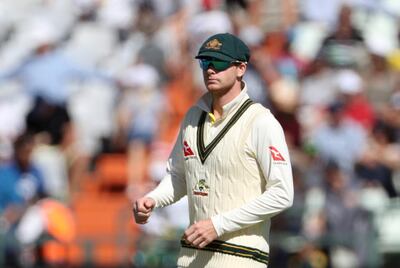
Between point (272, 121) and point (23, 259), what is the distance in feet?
22.5

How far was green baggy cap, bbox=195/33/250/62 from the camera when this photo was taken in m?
6.71

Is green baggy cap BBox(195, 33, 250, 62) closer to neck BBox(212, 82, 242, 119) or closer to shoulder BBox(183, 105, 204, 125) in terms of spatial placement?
neck BBox(212, 82, 242, 119)

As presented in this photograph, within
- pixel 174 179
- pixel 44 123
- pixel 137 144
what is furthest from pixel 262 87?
pixel 174 179

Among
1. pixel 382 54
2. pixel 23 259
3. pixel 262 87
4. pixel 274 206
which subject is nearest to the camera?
pixel 274 206

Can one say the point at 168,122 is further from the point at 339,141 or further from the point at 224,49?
the point at 224,49

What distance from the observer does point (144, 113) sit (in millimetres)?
14242

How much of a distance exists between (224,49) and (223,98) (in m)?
0.29

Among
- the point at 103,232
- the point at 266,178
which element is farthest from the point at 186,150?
the point at 103,232

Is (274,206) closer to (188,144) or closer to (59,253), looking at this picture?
(188,144)

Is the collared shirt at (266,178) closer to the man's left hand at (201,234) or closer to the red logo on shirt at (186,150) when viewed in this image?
the man's left hand at (201,234)

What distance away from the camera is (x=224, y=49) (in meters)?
6.72

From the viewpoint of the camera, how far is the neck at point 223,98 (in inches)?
268

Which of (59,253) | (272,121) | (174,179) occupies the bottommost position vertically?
(59,253)

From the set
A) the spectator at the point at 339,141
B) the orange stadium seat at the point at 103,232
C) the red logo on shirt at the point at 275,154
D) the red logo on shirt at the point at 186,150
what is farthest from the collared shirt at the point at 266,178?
the spectator at the point at 339,141
